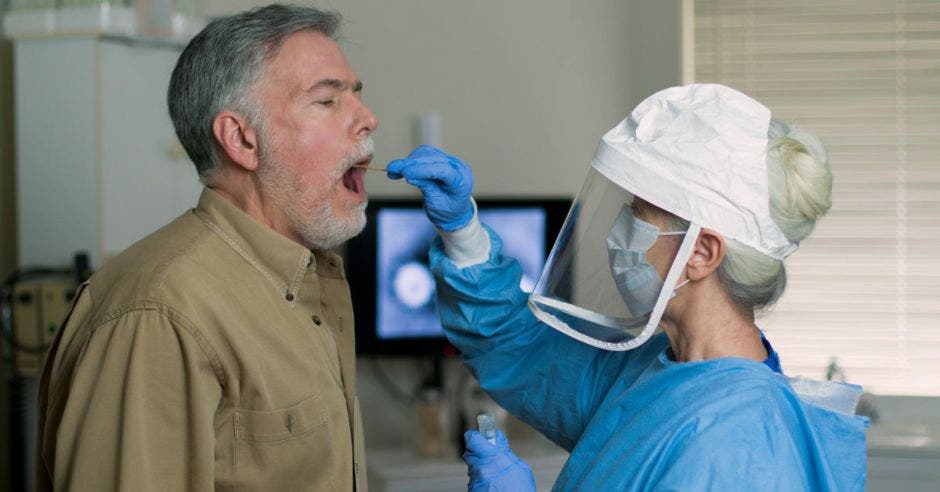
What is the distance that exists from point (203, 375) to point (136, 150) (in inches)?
91.6

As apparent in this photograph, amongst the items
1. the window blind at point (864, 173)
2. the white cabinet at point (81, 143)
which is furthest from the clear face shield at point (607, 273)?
the window blind at point (864, 173)

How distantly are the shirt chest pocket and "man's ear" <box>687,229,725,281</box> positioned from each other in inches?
23.3

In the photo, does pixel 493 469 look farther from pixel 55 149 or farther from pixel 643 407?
pixel 55 149

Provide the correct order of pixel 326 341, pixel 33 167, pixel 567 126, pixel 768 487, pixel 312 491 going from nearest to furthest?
pixel 768 487 → pixel 312 491 → pixel 326 341 → pixel 33 167 → pixel 567 126

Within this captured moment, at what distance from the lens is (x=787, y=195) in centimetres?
154

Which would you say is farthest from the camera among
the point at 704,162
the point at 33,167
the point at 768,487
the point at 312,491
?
the point at 33,167

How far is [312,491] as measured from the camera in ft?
5.43

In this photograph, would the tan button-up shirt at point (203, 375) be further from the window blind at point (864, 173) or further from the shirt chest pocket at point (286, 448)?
the window blind at point (864, 173)

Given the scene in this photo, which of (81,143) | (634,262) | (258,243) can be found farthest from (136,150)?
(634,262)

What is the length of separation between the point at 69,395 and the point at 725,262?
0.91 metres

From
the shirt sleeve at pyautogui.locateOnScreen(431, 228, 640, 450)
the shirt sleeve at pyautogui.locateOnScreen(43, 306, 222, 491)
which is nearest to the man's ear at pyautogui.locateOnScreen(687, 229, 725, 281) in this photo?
the shirt sleeve at pyautogui.locateOnScreen(431, 228, 640, 450)

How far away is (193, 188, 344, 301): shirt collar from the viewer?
5.64 feet

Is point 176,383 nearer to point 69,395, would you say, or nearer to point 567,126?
point 69,395

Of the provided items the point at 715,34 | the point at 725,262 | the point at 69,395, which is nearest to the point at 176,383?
the point at 69,395
